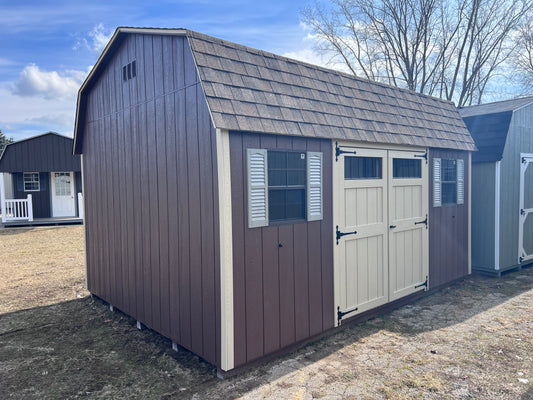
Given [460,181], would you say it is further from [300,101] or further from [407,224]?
[300,101]

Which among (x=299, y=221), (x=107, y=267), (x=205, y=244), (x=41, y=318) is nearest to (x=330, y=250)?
(x=299, y=221)

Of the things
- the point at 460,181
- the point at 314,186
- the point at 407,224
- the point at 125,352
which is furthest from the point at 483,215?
the point at 125,352

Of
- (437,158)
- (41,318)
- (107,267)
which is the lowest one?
(41,318)

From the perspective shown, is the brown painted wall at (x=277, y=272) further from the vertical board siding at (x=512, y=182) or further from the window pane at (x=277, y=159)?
the vertical board siding at (x=512, y=182)

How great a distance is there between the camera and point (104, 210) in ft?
17.4

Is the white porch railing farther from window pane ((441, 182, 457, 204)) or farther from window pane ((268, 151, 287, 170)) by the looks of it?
window pane ((441, 182, 457, 204))

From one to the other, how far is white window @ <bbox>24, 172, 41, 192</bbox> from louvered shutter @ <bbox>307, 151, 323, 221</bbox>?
610 inches

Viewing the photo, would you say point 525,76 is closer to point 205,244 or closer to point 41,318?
point 205,244

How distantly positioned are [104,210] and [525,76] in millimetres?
17191

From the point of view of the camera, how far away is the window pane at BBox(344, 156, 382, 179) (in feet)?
14.4

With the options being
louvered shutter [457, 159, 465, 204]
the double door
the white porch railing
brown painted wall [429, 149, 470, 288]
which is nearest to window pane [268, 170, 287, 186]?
the double door

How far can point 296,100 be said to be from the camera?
3.82 m

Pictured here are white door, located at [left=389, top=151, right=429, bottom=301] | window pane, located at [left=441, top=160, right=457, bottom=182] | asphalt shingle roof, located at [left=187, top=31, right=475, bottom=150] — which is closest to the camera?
asphalt shingle roof, located at [left=187, top=31, right=475, bottom=150]

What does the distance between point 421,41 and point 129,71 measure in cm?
1489
